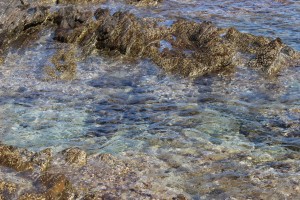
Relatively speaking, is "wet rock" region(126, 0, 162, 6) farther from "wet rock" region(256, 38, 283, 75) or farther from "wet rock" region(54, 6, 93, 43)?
"wet rock" region(256, 38, 283, 75)

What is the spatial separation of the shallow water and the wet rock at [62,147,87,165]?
21.7 inches

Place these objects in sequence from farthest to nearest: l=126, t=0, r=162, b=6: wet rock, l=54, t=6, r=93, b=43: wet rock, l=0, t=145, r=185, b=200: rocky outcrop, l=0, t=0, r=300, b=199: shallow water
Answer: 1. l=126, t=0, r=162, b=6: wet rock
2. l=54, t=6, r=93, b=43: wet rock
3. l=0, t=0, r=300, b=199: shallow water
4. l=0, t=145, r=185, b=200: rocky outcrop

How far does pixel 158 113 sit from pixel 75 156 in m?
2.90

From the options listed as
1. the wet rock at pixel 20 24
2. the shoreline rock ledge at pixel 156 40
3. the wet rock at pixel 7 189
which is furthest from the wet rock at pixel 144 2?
the wet rock at pixel 7 189

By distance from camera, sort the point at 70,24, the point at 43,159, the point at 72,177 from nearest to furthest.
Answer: the point at 72,177 < the point at 43,159 < the point at 70,24

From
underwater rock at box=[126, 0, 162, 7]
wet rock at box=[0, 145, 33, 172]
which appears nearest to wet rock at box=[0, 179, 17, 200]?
wet rock at box=[0, 145, 33, 172]

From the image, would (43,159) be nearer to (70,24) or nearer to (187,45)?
(187,45)

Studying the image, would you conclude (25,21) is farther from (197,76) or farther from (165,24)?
(197,76)

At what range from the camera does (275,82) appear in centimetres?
1166

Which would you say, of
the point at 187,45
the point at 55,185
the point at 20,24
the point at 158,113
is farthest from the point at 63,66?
the point at 55,185

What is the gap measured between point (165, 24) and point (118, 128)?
26.2 feet

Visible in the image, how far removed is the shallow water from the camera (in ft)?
27.1

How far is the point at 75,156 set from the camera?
7742mm

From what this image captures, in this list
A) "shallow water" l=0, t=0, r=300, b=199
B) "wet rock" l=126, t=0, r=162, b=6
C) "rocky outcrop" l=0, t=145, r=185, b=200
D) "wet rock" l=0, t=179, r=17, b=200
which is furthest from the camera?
"wet rock" l=126, t=0, r=162, b=6
